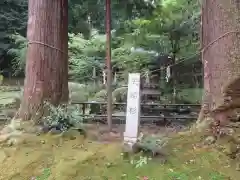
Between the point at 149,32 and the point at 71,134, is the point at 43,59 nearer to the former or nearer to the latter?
the point at 71,134

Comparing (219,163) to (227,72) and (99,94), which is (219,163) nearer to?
(227,72)

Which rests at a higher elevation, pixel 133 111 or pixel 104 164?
pixel 133 111

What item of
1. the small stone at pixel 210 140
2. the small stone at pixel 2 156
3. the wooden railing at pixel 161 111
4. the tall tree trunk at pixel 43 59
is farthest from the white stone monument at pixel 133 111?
the wooden railing at pixel 161 111

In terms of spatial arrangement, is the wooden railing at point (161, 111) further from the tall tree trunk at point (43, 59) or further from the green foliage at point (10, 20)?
the green foliage at point (10, 20)

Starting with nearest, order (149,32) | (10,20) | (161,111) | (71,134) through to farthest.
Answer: (71,134) < (161,111) < (149,32) < (10,20)

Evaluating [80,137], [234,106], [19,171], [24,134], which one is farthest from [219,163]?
[24,134]

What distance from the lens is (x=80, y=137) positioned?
466 cm

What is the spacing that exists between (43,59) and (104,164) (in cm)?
224

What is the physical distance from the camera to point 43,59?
517 centimetres

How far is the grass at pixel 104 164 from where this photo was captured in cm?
356

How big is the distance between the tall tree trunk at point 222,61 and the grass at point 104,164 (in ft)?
1.84

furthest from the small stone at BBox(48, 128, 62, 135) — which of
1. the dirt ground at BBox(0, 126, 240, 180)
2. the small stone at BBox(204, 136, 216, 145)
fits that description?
the small stone at BBox(204, 136, 216, 145)

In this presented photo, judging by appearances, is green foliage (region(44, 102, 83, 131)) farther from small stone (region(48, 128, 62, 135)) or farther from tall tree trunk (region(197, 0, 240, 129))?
tall tree trunk (region(197, 0, 240, 129))

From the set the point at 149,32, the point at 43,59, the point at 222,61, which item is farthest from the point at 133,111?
the point at 149,32
